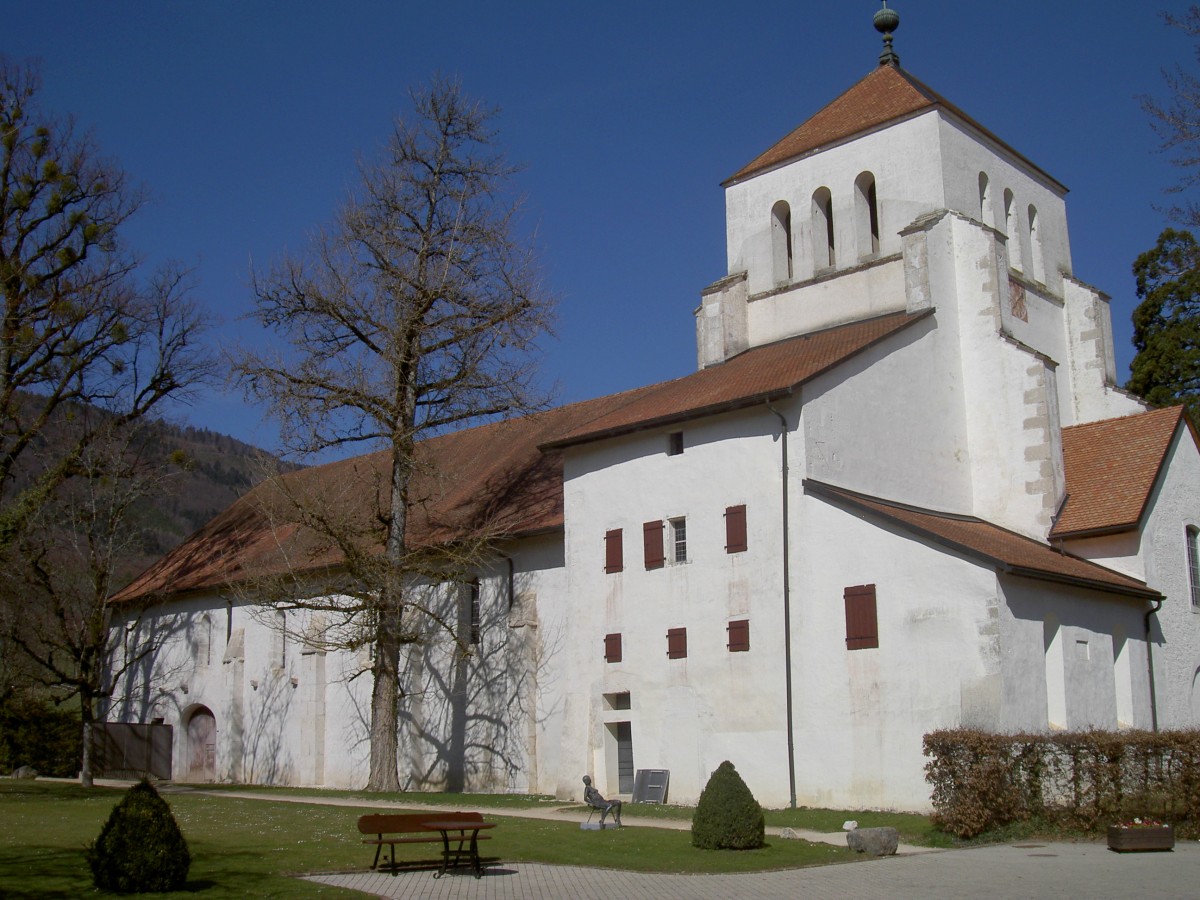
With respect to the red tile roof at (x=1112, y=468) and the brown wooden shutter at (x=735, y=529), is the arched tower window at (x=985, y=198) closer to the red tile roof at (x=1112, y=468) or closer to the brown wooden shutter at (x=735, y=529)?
the red tile roof at (x=1112, y=468)

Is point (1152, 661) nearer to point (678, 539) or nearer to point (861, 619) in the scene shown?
point (861, 619)

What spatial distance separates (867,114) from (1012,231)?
200 inches

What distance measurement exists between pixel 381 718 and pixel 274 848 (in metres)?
12.1

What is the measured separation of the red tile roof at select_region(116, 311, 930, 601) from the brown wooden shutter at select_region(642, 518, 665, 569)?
230 centimetres

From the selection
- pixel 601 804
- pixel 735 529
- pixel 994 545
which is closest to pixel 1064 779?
pixel 994 545

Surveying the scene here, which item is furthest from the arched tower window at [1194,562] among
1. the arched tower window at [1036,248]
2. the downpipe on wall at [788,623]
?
the downpipe on wall at [788,623]

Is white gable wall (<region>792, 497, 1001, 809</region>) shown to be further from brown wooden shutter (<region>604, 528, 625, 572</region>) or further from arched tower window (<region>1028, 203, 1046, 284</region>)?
arched tower window (<region>1028, 203, 1046, 284</region>)

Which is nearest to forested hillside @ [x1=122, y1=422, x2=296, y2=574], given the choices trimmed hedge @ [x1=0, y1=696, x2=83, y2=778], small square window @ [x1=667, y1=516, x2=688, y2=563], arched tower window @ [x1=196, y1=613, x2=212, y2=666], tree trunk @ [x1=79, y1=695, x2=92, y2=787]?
arched tower window @ [x1=196, y1=613, x2=212, y2=666]

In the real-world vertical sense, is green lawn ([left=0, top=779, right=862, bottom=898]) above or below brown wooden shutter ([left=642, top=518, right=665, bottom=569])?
below

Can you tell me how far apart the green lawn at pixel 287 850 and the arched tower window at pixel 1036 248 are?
20418 mm

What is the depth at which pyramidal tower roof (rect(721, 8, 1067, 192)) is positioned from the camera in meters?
32.6

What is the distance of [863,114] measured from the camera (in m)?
33.7

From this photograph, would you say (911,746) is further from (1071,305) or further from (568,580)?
(1071,305)

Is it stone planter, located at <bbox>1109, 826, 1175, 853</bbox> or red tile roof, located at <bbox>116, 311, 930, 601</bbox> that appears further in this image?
red tile roof, located at <bbox>116, 311, 930, 601</bbox>
